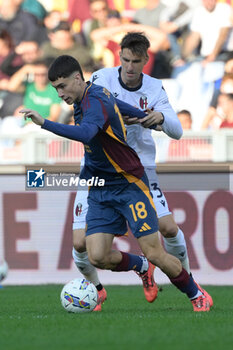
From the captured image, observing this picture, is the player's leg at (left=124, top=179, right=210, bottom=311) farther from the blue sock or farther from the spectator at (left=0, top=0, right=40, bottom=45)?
the spectator at (left=0, top=0, right=40, bottom=45)

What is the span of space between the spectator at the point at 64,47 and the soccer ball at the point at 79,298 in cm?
783

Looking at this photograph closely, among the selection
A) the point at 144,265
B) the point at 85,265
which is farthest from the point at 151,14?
the point at 144,265

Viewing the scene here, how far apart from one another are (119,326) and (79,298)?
128 cm

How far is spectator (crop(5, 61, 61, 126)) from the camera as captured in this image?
13.9m

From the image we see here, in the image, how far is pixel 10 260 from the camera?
1149 cm

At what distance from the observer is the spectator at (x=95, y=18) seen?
14484 mm

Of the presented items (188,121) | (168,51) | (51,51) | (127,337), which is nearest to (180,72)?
(168,51)

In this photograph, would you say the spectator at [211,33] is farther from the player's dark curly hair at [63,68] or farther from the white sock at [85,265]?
the player's dark curly hair at [63,68]

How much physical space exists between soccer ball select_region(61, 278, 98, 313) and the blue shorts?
1.75ft

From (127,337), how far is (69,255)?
6.59 metres

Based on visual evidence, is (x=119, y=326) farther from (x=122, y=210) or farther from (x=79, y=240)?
(x=79, y=240)

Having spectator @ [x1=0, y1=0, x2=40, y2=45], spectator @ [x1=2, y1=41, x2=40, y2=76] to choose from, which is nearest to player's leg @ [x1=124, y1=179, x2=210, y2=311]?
spectator @ [x1=2, y1=41, x2=40, y2=76]

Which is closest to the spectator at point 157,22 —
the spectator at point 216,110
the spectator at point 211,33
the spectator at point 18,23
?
the spectator at point 211,33

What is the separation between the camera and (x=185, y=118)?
1312 centimetres
